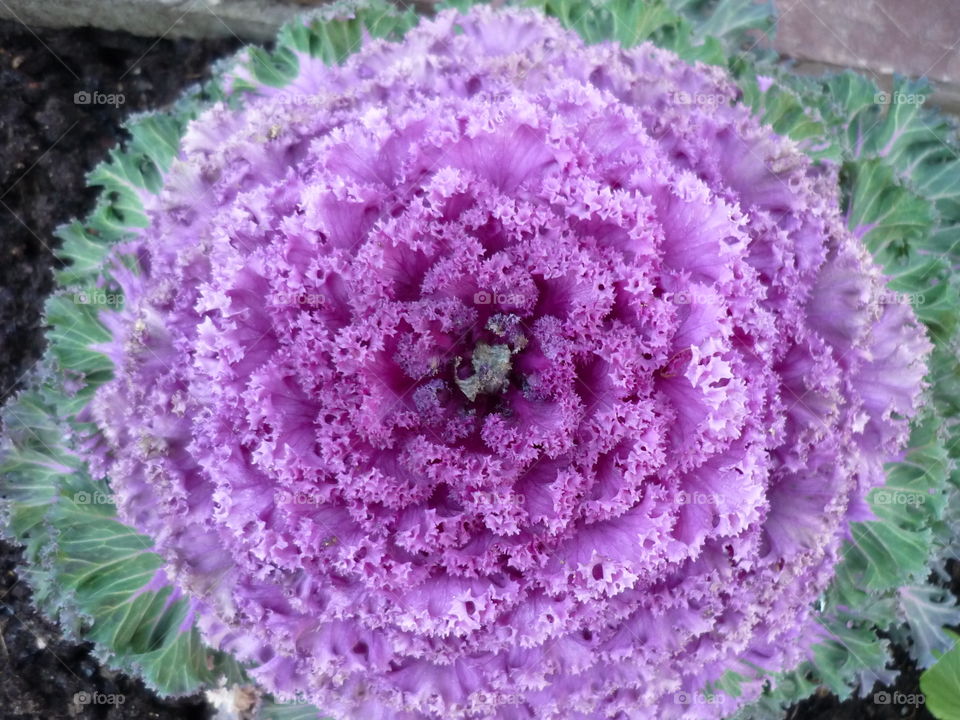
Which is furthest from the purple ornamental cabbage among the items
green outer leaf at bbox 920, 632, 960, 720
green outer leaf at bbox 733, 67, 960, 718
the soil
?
the soil

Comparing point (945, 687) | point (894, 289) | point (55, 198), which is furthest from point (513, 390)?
point (55, 198)

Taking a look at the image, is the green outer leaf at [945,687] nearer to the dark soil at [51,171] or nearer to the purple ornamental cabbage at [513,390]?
the purple ornamental cabbage at [513,390]

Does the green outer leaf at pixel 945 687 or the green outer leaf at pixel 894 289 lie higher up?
the green outer leaf at pixel 894 289

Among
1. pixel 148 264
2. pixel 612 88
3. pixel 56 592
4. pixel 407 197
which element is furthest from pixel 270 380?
pixel 56 592

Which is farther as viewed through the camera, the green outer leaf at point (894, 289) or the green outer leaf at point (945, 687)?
the green outer leaf at point (945, 687)

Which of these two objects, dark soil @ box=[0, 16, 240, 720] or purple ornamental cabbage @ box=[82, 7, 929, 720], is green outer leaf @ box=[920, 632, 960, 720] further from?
dark soil @ box=[0, 16, 240, 720]

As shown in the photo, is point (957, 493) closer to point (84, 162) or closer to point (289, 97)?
point (289, 97)

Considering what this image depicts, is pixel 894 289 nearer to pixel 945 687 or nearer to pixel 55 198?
pixel 945 687

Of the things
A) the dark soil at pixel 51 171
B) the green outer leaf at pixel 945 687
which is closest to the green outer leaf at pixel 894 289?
the green outer leaf at pixel 945 687
